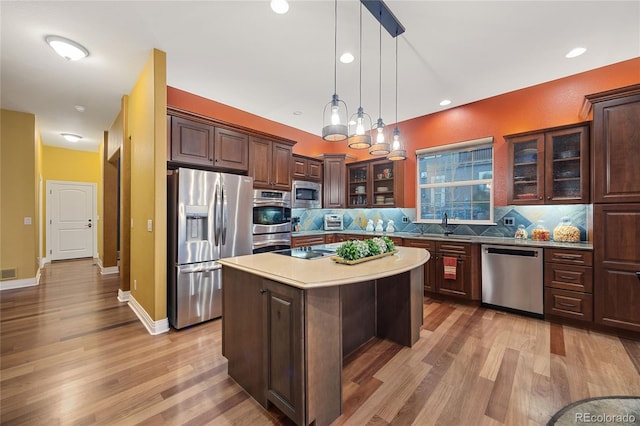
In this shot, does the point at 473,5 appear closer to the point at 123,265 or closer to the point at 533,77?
the point at 533,77

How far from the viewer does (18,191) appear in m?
4.52

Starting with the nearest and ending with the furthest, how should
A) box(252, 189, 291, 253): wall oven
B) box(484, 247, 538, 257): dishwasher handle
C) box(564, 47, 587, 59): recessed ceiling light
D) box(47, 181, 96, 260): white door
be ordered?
box(564, 47, 587, 59): recessed ceiling light
box(484, 247, 538, 257): dishwasher handle
box(252, 189, 291, 253): wall oven
box(47, 181, 96, 260): white door

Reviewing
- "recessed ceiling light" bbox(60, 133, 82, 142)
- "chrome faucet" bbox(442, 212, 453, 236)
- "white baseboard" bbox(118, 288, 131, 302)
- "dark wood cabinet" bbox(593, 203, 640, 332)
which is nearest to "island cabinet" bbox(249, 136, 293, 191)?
"white baseboard" bbox(118, 288, 131, 302)

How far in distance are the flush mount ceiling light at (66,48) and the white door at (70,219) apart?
19.2 ft

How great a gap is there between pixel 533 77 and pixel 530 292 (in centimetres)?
280

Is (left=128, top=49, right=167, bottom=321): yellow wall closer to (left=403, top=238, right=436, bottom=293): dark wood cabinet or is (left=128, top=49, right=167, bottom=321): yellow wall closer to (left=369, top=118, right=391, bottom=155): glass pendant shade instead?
(left=369, top=118, right=391, bottom=155): glass pendant shade

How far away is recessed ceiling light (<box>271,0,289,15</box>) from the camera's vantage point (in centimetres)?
215

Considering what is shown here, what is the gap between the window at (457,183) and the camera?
4113 millimetres

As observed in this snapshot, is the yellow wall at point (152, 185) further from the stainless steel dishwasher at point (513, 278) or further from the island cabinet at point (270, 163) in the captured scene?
the stainless steel dishwasher at point (513, 278)

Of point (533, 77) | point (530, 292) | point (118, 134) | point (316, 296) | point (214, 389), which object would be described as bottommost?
point (214, 389)

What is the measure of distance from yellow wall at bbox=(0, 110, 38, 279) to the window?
6.95 metres

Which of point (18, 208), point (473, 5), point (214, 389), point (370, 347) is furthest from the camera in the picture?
point (18, 208)

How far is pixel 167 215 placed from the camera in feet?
10.0

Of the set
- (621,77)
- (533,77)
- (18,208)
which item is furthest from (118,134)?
(621,77)
